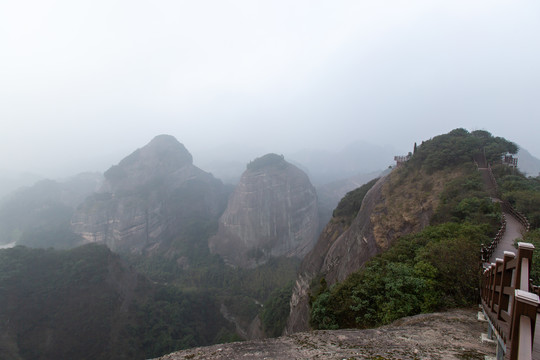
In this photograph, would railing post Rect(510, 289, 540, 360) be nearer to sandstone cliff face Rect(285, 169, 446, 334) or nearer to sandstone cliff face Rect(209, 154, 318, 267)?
sandstone cliff face Rect(285, 169, 446, 334)

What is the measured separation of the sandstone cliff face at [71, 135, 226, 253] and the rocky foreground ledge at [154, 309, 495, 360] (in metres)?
78.3

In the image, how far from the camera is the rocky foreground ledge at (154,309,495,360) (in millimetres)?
4617

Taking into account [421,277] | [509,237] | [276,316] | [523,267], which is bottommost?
[276,316]

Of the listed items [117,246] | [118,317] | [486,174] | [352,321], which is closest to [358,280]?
[352,321]

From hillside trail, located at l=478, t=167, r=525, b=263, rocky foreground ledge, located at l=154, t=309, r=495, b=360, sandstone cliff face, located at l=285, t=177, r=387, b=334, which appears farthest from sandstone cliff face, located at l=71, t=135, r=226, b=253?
hillside trail, located at l=478, t=167, r=525, b=263

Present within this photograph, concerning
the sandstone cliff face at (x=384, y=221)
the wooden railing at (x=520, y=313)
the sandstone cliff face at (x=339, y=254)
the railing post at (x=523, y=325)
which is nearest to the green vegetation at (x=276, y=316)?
the sandstone cliff face at (x=339, y=254)

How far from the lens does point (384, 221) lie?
54.9 ft

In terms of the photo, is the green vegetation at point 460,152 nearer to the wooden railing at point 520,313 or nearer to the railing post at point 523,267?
the wooden railing at point 520,313

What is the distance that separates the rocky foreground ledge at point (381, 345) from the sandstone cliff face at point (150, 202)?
78.3 m

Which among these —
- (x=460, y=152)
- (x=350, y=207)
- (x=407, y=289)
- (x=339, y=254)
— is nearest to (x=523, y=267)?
(x=407, y=289)

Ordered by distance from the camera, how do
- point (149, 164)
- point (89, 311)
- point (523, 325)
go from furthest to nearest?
point (149, 164)
point (89, 311)
point (523, 325)

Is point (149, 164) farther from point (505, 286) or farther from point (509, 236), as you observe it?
point (505, 286)

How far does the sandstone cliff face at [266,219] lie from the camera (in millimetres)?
67125

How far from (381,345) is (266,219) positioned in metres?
65.9
